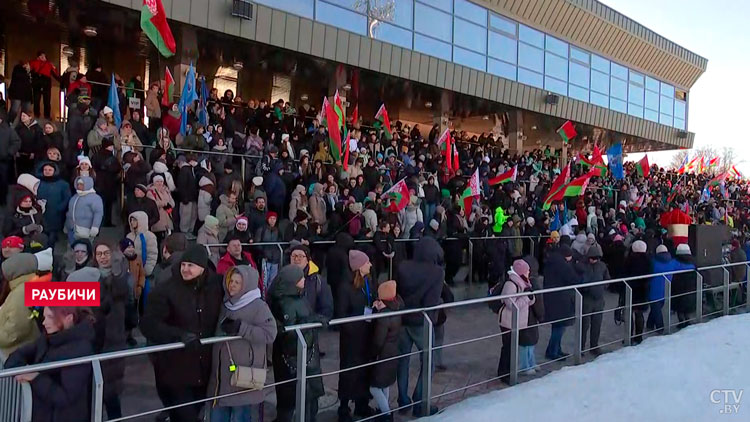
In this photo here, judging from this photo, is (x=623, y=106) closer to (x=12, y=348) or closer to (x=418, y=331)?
(x=418, y=331)

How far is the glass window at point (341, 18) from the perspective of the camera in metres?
16.5

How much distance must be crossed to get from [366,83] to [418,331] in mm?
14507

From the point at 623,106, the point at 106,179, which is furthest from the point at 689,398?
the point at 623,106

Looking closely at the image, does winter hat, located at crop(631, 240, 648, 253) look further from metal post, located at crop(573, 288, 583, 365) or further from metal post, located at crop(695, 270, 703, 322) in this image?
→ metal post, located at crop(573, 288, 583, 365)

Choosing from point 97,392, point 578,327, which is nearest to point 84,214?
point 97,392

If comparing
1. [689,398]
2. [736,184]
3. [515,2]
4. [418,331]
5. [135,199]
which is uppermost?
[515,2]

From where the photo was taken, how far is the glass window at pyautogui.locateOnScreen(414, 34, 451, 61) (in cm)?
1919

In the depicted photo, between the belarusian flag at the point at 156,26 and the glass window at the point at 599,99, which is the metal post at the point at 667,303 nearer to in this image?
the belarusian flag at the point at 156,26

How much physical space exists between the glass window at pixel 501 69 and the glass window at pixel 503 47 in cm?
21

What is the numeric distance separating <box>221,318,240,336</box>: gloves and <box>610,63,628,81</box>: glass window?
28469 mm

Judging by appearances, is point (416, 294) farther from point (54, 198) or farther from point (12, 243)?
point (54, 198)

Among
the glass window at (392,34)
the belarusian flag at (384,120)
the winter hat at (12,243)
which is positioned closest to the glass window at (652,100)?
the glass window at (392,34)

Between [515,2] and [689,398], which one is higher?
[515,2]

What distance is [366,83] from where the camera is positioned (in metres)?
19.5
